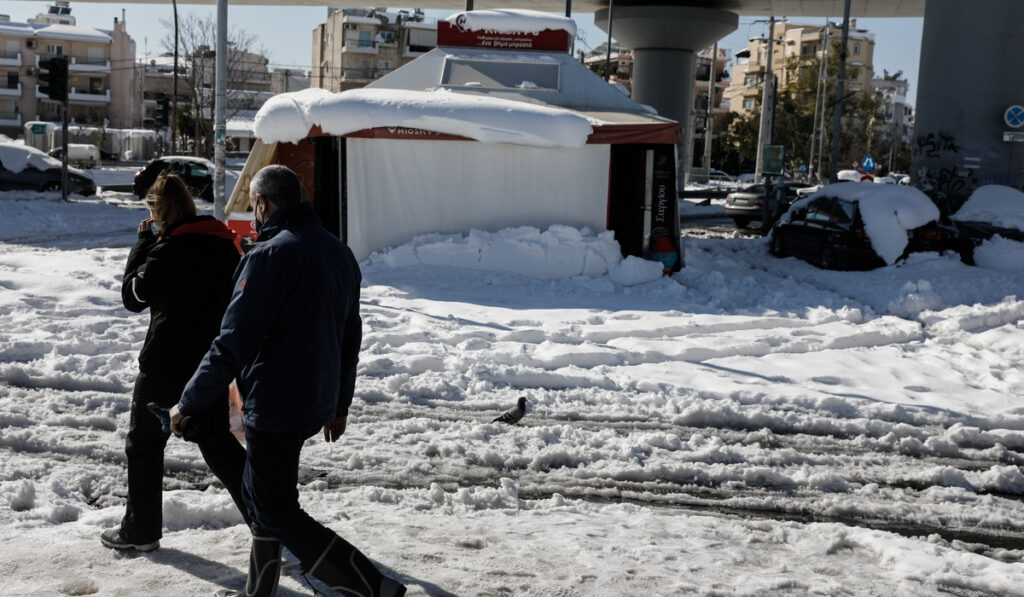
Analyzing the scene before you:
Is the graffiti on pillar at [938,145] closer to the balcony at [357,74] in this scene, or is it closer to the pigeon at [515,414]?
the pigeon at [515,414]

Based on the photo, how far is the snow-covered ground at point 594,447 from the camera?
4445mm

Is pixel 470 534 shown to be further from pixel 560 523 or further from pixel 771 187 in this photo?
pixel 771 187

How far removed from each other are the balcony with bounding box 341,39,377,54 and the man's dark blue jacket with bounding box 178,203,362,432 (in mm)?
85478

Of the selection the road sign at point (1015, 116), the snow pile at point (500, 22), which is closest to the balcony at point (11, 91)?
the snow pile at point (500, 22)

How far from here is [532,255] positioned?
13.8m

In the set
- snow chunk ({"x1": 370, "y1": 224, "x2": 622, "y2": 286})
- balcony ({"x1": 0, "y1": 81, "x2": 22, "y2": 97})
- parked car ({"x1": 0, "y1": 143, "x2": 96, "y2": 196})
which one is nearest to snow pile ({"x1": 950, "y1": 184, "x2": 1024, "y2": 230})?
snow chunk ({"x1": 370, "y1": 224, "x2": 622, "y2": 286})

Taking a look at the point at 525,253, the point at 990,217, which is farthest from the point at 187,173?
the point at 990,217

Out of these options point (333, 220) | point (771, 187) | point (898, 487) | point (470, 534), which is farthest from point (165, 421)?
point (771, 187)

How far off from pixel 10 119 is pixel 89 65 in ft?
24.1

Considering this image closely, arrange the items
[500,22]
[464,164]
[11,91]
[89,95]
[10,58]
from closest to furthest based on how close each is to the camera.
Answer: [464,164] → [500,22] → [11,91] → [10,58] → [89,95]

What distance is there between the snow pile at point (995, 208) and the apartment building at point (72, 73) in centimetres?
7131

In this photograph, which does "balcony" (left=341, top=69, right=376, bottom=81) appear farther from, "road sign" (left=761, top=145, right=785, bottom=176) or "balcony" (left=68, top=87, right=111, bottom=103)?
"road sign" (left=761, top=145, right=785, bottom=176)

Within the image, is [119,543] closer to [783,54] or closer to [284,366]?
[284,366]

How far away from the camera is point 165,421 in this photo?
3.93 metres
